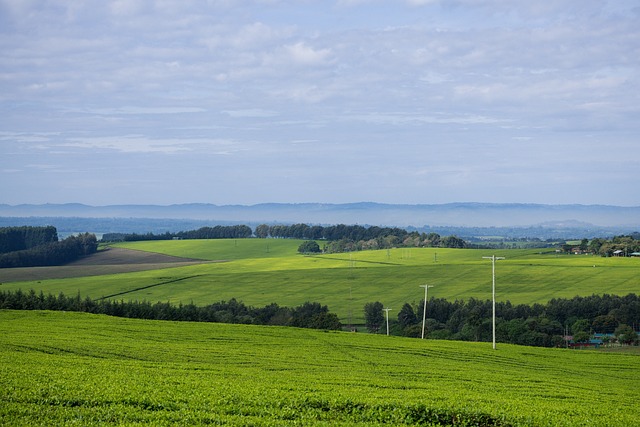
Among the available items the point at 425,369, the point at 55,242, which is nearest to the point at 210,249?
the point at 55,242

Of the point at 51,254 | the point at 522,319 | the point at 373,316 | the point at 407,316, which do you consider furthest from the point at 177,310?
the point at 51,254

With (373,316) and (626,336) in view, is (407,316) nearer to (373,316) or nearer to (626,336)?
(373,316)

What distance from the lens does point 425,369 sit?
3781cm

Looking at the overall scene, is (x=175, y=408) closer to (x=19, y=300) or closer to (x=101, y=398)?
(x=101, y=398)

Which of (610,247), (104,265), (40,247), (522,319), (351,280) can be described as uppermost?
(610,247)

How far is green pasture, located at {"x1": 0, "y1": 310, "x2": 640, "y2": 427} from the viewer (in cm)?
1850

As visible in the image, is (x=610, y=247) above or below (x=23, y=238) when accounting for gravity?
below

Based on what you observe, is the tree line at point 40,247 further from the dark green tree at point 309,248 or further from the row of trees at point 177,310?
the row of trees at point 177,310

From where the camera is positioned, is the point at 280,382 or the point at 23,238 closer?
the point at 280,382

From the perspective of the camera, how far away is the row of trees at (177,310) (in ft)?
258

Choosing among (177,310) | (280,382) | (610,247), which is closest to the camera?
(280,382)

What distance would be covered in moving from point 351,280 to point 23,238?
3905 inches

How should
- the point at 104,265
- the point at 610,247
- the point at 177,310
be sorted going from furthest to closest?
the point at 104,265 < the point at 610,247 < the point at 177,310

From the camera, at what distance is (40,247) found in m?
169
